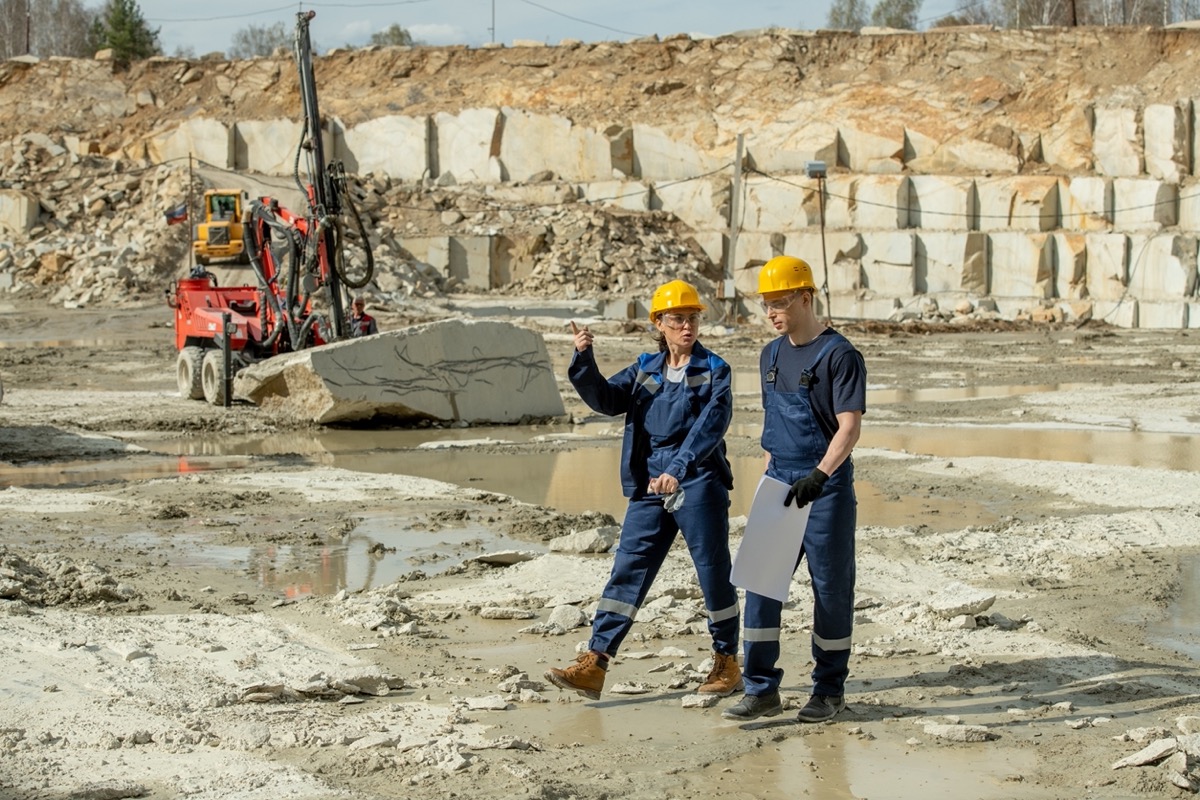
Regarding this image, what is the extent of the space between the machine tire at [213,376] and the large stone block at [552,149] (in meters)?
27.6

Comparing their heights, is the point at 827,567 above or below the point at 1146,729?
above

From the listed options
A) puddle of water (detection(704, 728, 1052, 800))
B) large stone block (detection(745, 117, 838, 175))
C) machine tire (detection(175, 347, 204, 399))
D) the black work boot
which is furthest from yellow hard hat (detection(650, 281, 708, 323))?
large stone block (detection(745, 117, 838, 175))

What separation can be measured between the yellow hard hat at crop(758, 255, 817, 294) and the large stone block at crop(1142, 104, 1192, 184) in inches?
1450

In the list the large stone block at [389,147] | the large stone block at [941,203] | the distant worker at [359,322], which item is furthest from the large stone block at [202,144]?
the distant worker at [359,322]

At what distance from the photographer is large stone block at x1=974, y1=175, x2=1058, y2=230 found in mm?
39031

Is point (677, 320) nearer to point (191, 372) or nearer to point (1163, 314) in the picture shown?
point (191, 372)

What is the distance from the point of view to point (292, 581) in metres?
8.12

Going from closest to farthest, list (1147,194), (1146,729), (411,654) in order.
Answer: (1146,729) < (411,654) < (1147,194)

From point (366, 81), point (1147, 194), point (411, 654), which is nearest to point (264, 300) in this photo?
point (411, 654)

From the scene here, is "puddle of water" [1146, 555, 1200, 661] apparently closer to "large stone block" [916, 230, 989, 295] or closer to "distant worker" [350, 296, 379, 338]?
"distant worker" [350, 296, 379, 338]

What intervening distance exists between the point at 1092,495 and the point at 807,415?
5.92 meters

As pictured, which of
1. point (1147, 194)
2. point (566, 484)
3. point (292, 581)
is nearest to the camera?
point (292, 581)

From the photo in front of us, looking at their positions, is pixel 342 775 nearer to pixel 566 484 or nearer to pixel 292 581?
pixel 292 581

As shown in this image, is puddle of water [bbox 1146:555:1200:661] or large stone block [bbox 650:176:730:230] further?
large stone block [bbox 650:176:730:230]
